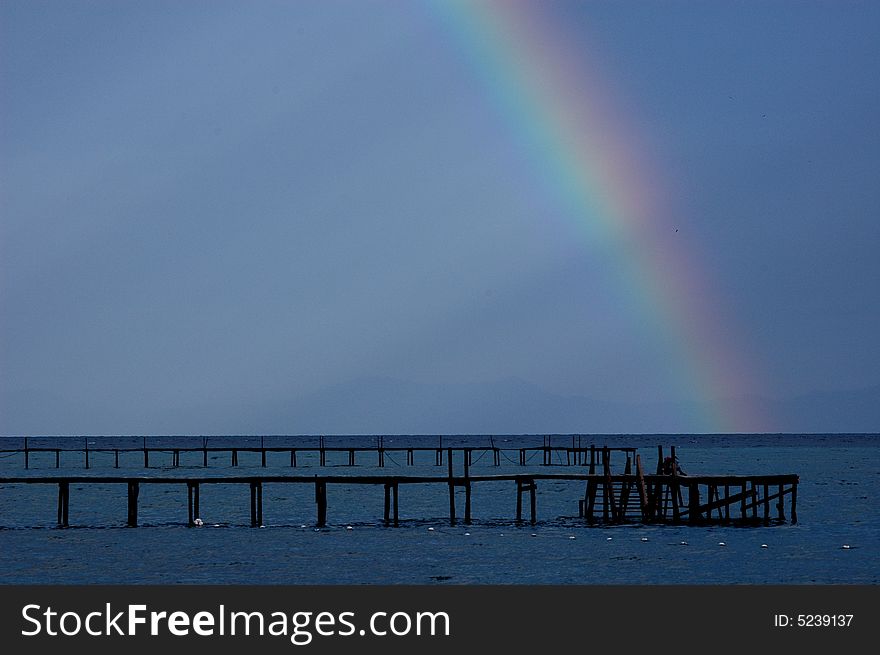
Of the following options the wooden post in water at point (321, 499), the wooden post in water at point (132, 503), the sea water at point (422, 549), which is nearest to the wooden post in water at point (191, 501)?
the sea water at point (422, 549)

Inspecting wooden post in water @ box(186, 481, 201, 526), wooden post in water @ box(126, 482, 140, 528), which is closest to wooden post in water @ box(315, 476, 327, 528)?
wooden post in water @ box(186, 481, 201, 526)

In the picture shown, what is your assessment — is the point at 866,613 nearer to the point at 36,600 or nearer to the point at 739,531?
the point at 36,600

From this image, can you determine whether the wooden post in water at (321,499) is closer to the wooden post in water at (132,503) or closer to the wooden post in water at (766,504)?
the wooden post in water at (132,503)

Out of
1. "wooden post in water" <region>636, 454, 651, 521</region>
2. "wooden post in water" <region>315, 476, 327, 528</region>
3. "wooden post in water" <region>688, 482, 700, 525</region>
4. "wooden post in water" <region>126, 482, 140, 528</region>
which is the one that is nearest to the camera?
"wooden post in water" <region>636, 454, 651, 521</region>

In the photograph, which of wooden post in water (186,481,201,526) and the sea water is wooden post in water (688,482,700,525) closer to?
the sea water

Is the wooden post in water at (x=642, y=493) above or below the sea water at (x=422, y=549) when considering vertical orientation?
above

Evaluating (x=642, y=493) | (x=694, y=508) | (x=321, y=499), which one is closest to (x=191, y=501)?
(x=321, y=499)

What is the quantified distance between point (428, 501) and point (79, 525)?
29.2 meters

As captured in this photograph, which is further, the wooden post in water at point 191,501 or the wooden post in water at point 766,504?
the wooden post in water at point 191,501

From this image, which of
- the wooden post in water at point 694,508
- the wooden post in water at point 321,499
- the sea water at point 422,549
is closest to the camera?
the sea water at point 422,549

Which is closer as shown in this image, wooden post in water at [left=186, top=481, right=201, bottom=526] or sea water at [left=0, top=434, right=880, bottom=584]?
sea water at [left=0, top=434, right=880, bottom=584]

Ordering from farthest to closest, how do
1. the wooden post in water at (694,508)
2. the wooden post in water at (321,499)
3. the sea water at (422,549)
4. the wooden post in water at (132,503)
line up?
the wooden post in water at (694,508) → the wooden post in water at (321,499) → the wooden post in water at (132,503) → the sea water at (422,549)

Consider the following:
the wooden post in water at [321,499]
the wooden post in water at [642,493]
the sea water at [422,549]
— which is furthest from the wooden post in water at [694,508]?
the wooden post in water at [321,499]

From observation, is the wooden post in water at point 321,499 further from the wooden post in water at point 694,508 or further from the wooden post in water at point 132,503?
the wooden post in water at point 694,508
